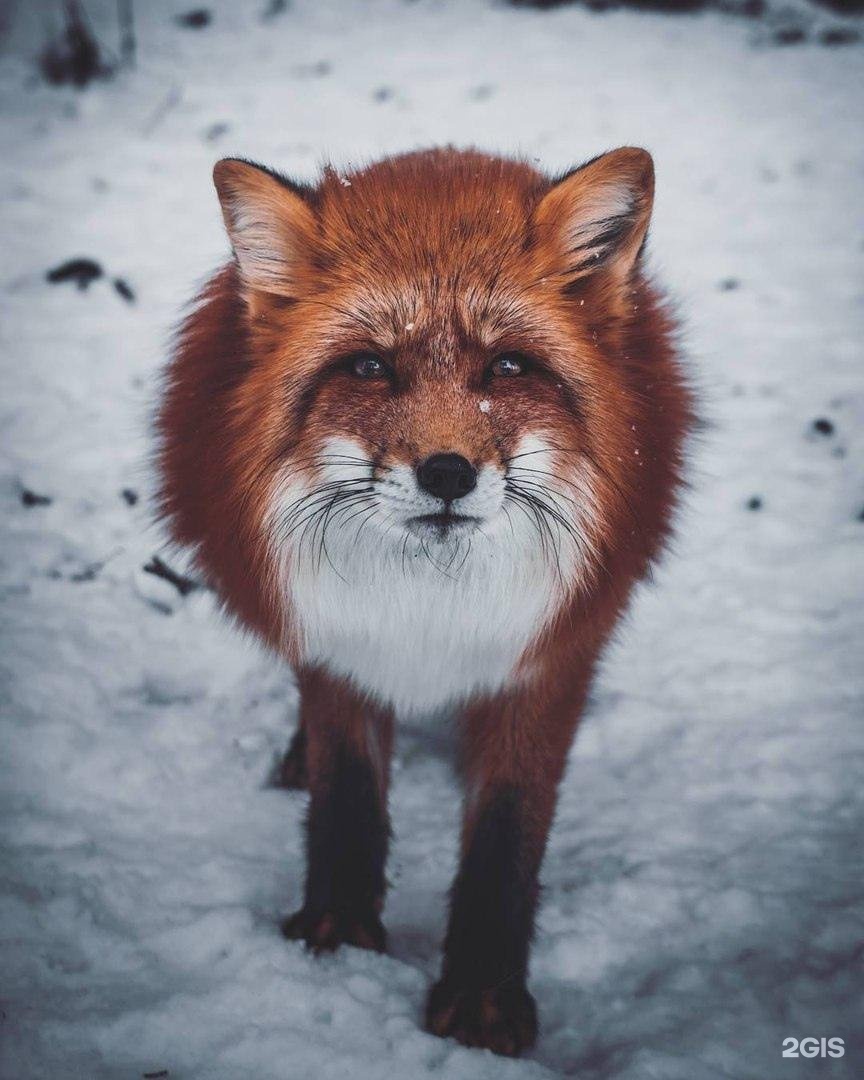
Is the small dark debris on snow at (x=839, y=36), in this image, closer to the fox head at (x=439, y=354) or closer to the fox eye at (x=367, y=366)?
the fox head at (x=439, y=354)

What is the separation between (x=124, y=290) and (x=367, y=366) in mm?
3855

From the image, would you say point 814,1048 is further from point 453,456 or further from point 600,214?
point 600,214

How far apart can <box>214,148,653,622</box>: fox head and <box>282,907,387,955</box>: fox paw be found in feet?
3.25

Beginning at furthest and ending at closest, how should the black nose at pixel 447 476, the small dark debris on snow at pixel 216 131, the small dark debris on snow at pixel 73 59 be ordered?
the small dark debris on snow at pixel 73 59
the small dark debris on snow at pixel 216 131
the black nose at pixel 447 476

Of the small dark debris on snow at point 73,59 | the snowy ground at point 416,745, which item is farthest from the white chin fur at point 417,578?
the small dark debris on snow at point 73,59

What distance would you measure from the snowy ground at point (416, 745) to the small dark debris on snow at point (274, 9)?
3.67 metres

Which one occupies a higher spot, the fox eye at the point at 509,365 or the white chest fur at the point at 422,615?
the fox eye at the point at 509,365

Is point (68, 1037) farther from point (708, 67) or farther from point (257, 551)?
point (708, 67)

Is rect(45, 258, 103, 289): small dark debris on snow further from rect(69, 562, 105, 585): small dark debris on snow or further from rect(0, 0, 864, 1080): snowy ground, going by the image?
rect(69, 562, 105, 585): small dark debris on snow

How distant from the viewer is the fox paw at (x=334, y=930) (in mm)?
2148

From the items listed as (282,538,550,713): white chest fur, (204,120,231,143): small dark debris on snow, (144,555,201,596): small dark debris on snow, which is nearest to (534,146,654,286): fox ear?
(282,538,550,713): white chest fur

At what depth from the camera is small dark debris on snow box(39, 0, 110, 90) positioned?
717 centimetres

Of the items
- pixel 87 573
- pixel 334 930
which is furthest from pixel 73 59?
pixel 334 930

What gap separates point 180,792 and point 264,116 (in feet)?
21.1
